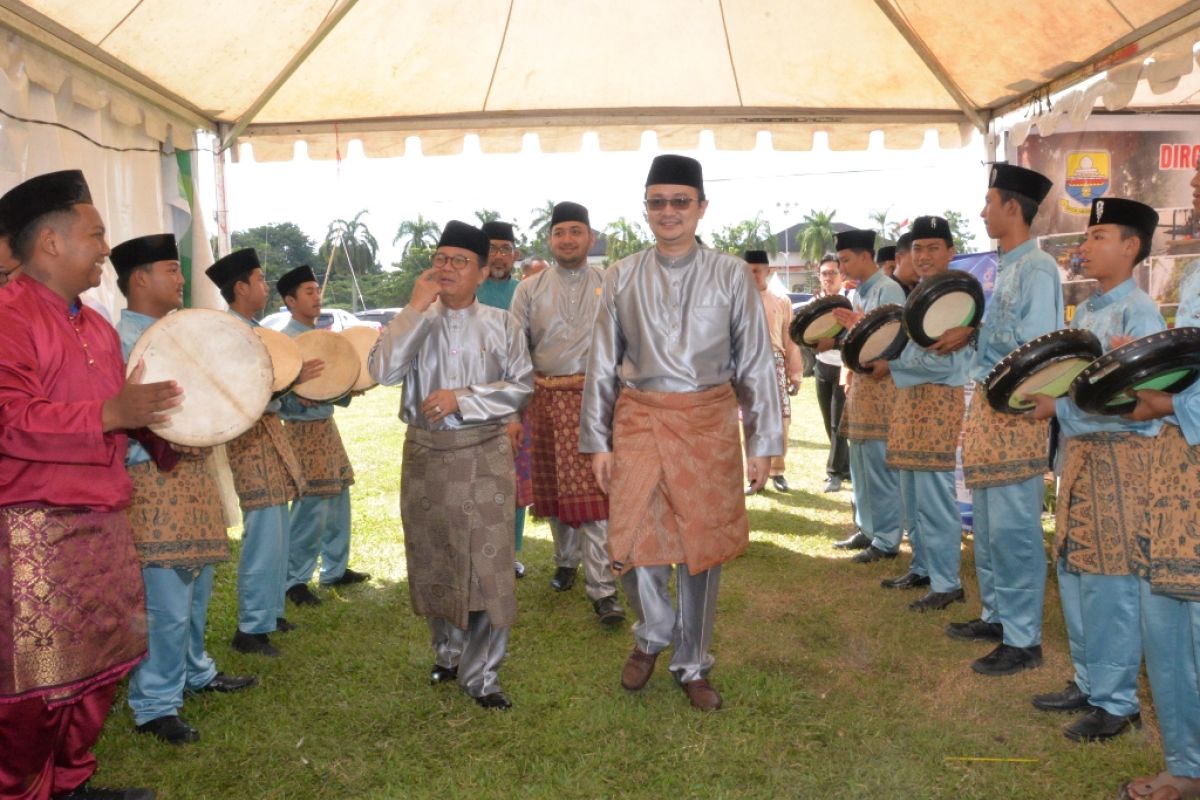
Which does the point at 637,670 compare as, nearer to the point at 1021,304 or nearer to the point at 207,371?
the point at 207,371

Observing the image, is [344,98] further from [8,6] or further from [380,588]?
[380,588]

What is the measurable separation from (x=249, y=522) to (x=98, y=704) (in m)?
1.64

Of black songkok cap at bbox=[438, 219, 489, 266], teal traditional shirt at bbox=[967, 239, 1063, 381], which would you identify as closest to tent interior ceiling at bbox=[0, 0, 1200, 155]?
teal traditional shirt at bbox=[967, 239, 1063, 381]

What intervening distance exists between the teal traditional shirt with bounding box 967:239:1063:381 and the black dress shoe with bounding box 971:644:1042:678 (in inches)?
48.5

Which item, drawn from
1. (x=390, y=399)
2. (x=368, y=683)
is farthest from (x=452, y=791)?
(x=390, y=399)

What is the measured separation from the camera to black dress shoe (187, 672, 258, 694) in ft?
12.8

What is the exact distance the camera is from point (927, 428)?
504 cm

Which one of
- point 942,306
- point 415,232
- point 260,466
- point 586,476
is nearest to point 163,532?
point 260,466

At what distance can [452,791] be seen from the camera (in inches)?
120

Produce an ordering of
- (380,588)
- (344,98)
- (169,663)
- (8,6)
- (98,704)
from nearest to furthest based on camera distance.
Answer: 1. (98,704)
2. (169,663)
3. (8,6)
4. (380,588)
5. (344,98)

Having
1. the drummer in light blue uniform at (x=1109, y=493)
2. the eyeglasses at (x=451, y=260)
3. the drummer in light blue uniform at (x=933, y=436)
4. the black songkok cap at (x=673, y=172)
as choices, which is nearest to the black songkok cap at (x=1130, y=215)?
the drummer in light blue uniform at (x=1109, y=493)

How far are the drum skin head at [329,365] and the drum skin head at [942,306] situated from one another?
2.74 m

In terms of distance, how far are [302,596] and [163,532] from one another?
6.47 feet

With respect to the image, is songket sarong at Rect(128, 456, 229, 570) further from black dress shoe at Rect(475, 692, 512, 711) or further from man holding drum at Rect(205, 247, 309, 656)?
black dress shoe at Rect(475, 692, 512, 711)
